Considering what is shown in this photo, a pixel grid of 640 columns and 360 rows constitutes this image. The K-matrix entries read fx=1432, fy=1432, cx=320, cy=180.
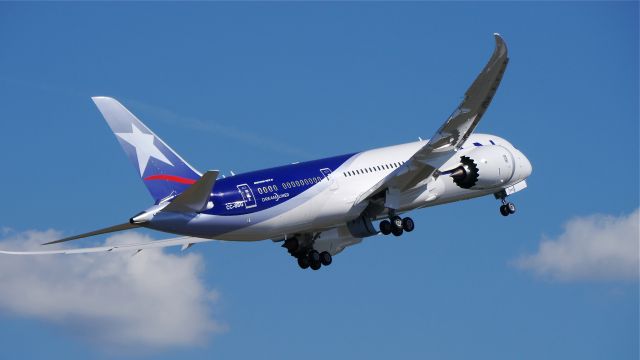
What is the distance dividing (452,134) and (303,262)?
1014 cm

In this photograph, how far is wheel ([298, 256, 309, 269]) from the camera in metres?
64.9

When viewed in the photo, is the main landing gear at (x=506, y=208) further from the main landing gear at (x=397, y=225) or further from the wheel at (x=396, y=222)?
the wheel at (x=396, y=222)

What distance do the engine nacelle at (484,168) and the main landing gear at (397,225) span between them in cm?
272

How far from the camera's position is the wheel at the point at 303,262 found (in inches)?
2554

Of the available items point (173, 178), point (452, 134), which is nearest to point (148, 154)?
point (173, 178)

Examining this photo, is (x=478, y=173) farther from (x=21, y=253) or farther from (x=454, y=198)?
(x=21, y=253)

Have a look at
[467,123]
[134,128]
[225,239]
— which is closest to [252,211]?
[225,239]

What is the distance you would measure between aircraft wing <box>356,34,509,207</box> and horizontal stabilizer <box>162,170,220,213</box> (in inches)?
358

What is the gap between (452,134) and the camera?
194 ft

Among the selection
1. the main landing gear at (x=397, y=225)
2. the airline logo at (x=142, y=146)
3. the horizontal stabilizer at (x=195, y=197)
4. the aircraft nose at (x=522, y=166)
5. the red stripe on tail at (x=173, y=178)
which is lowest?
the horizontal stabilizer at (x=195, y=197)

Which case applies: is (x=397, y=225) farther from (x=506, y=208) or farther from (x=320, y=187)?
(x=506, y=208)

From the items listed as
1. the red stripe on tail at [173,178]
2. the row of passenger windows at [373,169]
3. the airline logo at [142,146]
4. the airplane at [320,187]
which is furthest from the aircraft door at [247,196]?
the row of passenger windows at [373,169]

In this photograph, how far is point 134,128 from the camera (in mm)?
58062

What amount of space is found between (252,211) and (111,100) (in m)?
7.24
